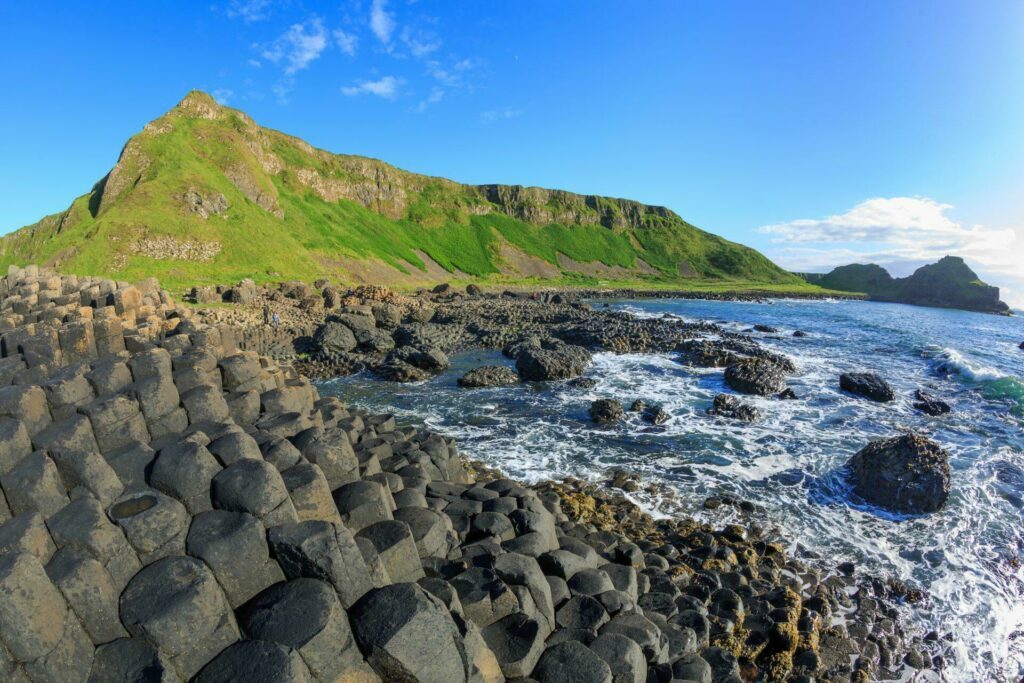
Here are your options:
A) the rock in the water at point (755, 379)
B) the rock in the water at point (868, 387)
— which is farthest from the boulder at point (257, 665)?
the rock in the water at point (868, 387)

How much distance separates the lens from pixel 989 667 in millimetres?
8773

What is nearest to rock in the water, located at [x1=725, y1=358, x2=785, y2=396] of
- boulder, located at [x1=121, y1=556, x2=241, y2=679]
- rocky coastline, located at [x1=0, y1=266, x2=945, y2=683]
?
rocky coastline, located at [x1=0, y1=266, x2=945, y2=683]

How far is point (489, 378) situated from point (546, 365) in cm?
309

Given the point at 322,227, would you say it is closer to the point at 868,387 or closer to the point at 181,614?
the point at 868,387

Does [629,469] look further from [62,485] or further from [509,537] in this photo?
[62,485]

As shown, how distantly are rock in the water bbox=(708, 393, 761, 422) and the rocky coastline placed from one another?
32.2 feet

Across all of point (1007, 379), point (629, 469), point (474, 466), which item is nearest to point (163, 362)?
point (474, 466)

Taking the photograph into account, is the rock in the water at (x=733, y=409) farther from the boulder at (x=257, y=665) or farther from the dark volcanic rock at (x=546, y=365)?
the boulder at (x=257, y=665)

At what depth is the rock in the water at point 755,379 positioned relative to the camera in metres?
24.8

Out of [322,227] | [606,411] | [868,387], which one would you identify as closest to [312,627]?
[606,411]

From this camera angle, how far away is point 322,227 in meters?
94.3

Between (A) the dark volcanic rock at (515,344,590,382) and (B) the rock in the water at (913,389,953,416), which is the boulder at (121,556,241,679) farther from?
(B) the rock in the water at (913,389,953,416)

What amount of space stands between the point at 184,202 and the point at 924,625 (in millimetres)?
77529

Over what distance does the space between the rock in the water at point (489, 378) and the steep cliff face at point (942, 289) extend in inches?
5561
